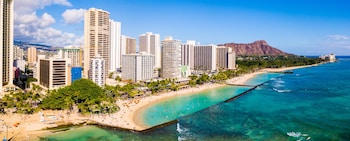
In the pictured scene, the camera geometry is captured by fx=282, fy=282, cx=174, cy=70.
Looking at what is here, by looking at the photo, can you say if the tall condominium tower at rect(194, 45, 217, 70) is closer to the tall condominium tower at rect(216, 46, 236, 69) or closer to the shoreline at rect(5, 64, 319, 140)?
the tall condominium tower at rect(216, 46, 236, 69)

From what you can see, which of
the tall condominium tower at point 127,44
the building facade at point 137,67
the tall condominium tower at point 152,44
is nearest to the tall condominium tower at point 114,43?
the tall condominium tower at point 127,44

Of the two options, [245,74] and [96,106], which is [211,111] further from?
[245,74]

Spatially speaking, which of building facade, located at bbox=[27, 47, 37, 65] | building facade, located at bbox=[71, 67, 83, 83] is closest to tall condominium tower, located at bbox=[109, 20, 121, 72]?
building facade, located at bbox=[71, 67, 83, 83]

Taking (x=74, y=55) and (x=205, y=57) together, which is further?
(x=205, y=57)

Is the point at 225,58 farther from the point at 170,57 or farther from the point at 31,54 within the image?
the point at 31,54

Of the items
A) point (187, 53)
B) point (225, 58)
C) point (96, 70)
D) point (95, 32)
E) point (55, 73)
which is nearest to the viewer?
point (55, 73)

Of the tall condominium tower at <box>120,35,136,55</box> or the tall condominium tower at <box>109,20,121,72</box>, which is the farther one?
the tall condominium tower at <box>120,35,136,55</box>

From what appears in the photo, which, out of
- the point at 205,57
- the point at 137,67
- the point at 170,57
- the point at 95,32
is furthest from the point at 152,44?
the point at 95,32
